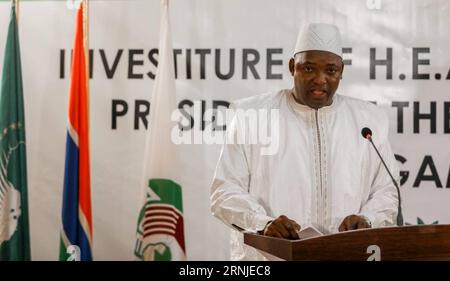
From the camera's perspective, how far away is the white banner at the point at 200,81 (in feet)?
12.4

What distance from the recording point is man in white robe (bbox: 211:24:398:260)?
10.1 ft

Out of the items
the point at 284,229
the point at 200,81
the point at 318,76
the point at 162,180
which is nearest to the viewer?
the point at 284,229

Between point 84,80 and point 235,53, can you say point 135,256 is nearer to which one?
point 84,80

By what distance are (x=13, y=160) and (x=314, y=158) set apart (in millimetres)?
1872

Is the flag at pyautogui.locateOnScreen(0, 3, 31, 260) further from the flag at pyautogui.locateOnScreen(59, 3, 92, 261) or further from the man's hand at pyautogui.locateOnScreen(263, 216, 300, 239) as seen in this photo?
the man's hand at pyautogui.locateOnScreen(263, 216, 300, 239)

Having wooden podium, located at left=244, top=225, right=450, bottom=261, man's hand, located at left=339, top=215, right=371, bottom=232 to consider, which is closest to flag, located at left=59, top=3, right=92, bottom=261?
man's hand, located at left=339, top=215, right=371, bottom=232

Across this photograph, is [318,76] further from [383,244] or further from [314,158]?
[383,244]

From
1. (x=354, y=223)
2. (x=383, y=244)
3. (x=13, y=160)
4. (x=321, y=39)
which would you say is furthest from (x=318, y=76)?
(x=13, y=160)

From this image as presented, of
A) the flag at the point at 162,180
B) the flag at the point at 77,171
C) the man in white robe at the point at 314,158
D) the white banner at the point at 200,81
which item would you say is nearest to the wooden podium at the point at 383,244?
the man in white robe at the point at 314,158

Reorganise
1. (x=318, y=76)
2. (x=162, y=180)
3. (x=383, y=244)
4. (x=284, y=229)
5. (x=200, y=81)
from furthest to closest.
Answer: (x=200, y=81)
(x=162, y=180)
(x=318, y=76)
(x=284, y=229)
(x=383, y=244)

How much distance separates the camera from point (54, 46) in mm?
4094

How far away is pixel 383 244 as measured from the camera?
2.13 m

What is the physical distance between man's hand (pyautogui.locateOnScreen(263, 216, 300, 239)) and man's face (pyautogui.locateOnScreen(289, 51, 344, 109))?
90cm

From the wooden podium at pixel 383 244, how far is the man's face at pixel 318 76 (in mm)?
1150
